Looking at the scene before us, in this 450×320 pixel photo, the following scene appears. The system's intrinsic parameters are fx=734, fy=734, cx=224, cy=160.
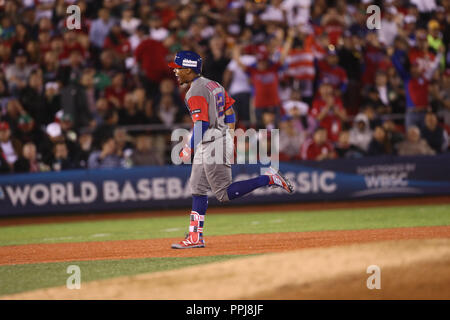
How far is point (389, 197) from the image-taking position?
1667cm

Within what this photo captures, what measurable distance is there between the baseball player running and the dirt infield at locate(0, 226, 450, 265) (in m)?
0.71

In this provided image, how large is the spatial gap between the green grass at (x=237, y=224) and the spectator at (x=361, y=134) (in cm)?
223

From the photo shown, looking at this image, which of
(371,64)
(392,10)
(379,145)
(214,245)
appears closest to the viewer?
(214,245)

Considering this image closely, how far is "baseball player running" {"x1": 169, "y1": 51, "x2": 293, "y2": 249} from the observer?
30.1 ft

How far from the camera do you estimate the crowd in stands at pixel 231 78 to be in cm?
1702

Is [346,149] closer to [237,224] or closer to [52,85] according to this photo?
[237,224]

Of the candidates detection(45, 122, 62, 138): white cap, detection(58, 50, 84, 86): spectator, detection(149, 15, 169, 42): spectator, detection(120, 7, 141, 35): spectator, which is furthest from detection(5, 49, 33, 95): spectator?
detection(149, 15, 169, 42): spectator

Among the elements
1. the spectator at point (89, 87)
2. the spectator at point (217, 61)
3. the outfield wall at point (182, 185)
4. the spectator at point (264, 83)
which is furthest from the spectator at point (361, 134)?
the spectator at point (89, 87)

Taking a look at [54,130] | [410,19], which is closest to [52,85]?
[54,130]

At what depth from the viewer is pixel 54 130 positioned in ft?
→ 55.4

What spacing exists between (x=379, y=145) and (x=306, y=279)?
1130 centimetres
